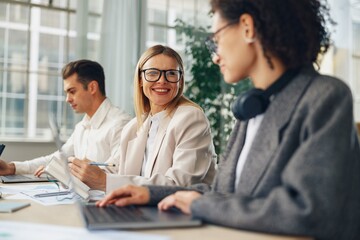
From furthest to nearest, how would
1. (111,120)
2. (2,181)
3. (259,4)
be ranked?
(111,120) < (2,181) < (259,4)

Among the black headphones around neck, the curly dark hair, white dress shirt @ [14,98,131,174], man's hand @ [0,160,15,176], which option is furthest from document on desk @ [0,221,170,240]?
white dress shirt @ [14,98,131,174]

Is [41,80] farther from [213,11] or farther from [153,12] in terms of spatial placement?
[213,11]

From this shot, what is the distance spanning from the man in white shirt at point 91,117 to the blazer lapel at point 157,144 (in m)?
0.69

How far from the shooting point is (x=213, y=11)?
3.75ft

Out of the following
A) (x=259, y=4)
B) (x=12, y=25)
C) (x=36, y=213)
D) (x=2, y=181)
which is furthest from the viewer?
(x=12, y=25)

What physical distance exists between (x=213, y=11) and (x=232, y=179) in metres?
0.45

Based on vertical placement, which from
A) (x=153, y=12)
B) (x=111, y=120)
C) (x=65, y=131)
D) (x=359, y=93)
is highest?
(x=153, y=12)

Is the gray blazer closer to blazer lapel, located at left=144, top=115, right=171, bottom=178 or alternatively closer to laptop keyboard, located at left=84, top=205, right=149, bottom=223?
laptop keyboard, located at left=84, top=205, right=149, bottom=223

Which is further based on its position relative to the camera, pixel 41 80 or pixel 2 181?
pixel 41 80

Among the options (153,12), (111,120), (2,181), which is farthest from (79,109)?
(153,12)

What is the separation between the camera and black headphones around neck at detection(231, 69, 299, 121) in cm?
104

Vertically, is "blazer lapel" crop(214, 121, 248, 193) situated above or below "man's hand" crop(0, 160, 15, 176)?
above

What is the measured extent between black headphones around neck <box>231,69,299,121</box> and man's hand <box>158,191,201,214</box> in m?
0.24

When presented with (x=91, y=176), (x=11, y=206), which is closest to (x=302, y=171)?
(x=11, y=206)
